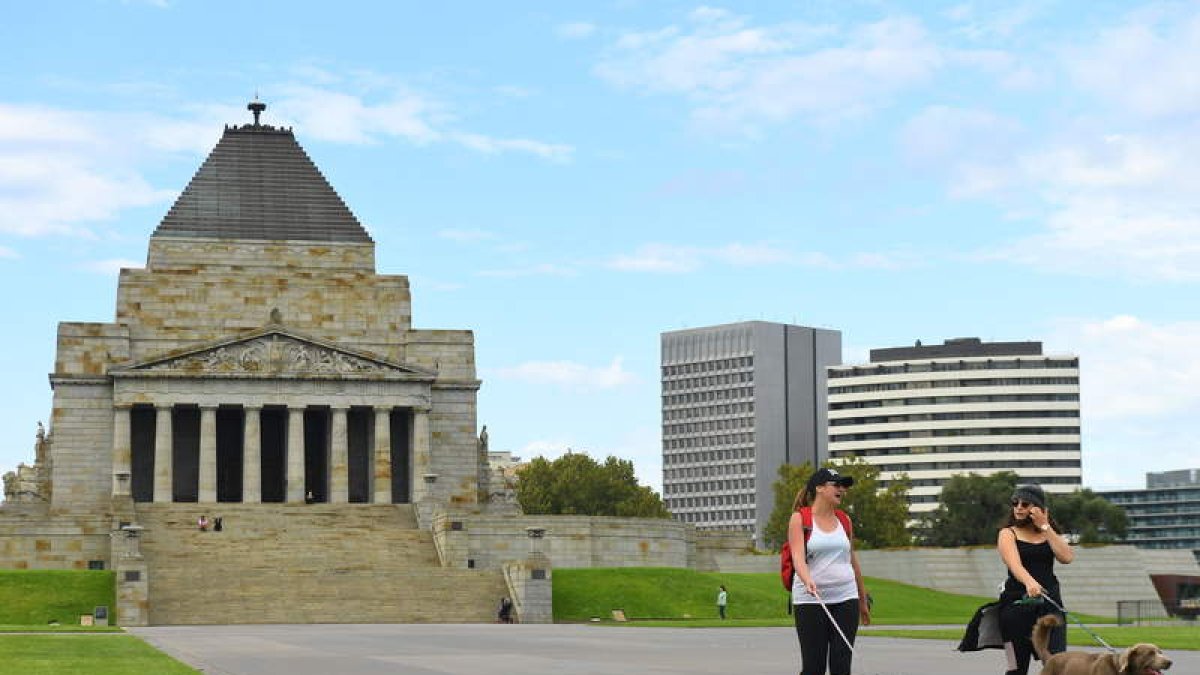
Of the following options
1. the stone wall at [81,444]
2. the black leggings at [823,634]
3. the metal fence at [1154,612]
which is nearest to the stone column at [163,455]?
the stone wall at [81,444]

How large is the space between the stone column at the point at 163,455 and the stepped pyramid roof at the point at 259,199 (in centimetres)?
1357

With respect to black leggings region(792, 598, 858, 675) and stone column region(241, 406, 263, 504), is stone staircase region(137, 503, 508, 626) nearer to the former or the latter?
stone column region(241, 406, 263, 504)

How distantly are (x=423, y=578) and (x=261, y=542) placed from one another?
13.8 metres

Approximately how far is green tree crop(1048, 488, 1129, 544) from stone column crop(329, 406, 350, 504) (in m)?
71.6

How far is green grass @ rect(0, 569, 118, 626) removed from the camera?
6506 centimetres

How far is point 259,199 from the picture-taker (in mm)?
107375

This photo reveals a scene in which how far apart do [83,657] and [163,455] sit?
192ft

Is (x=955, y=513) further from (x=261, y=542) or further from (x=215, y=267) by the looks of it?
(x=261, y=542)

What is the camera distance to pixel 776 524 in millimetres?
144875

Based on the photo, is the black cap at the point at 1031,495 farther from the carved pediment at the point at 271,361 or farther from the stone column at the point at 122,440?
the stone column at the point at 122,440

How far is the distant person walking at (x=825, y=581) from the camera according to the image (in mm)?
19156

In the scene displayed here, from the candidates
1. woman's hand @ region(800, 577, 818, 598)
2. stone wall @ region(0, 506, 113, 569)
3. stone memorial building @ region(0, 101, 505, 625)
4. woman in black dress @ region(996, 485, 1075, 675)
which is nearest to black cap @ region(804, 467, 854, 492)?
woman's hand @ region(800, 577, 818, 598)

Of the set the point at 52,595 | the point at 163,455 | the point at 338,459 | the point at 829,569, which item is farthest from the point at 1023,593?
the point at 163,455

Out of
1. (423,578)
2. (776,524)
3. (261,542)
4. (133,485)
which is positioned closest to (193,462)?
(133,485)
